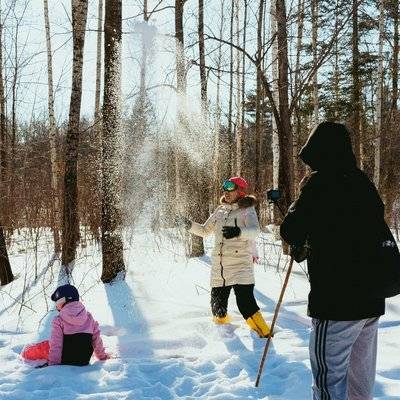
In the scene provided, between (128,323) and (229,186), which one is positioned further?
(128,323)

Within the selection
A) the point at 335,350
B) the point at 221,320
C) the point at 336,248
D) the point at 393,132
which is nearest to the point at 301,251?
the point at 336,248

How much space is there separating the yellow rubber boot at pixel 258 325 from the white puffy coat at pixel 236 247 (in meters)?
0.34

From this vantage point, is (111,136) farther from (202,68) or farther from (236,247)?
(202,68)

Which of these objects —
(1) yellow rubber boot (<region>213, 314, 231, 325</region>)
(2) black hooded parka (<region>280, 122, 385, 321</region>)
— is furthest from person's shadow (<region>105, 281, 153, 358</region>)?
(2) black hooded parka (<region>280, 122, 385, 321</region>)

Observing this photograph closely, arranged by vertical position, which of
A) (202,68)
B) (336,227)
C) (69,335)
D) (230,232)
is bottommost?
(69,335)

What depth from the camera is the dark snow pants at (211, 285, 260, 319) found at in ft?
15.1

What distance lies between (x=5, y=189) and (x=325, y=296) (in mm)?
9326

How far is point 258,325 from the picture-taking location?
14.8 feet

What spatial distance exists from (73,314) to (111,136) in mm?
3441

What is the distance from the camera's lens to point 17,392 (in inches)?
127

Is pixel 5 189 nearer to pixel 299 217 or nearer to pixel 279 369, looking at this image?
pixel 279 369

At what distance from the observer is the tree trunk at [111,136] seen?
664cm

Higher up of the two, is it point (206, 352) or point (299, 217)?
point (299, 217)

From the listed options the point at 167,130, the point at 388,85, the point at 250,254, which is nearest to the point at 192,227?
the point at 250,254
